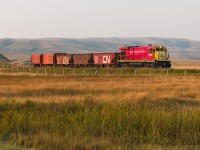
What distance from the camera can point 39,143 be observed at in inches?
406

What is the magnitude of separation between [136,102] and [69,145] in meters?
10.6

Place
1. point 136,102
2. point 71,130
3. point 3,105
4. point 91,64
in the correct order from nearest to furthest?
1. point 71,130
2. point 3,105
3. point 136,102
4. point 91,64

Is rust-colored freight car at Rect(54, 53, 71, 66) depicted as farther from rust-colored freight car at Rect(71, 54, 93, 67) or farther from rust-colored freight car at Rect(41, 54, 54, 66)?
rust-colored freight car at Rect(71, 54, 93, 67)

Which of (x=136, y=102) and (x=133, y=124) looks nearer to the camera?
(x=133, y=124)

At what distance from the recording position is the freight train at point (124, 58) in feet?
198

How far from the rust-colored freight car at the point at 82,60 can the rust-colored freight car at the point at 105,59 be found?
135cm

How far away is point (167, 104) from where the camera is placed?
68.2ft

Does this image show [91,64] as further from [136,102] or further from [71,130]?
[71,130]

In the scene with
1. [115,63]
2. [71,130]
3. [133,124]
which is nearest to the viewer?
[71,130]

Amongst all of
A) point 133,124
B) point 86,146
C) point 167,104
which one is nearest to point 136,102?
point 167,104

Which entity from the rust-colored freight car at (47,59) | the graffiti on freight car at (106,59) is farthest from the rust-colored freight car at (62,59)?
the graffiti on freight car at (106,59)

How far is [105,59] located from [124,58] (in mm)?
4247

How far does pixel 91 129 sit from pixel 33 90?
50.5 ft

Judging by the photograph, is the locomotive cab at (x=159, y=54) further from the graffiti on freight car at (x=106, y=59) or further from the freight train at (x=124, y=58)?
the graffiti on freight car at (x=106, y=59)
